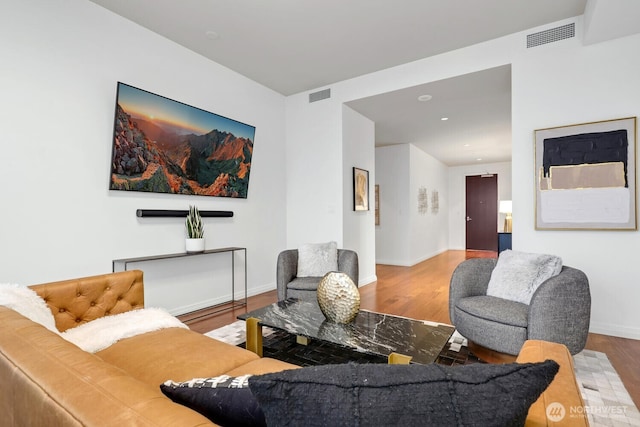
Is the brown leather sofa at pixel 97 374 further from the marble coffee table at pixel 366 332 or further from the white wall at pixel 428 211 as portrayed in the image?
the white wall at pixel 428 211

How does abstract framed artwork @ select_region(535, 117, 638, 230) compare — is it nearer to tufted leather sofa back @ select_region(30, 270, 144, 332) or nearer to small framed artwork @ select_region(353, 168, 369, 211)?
small framed artwork @ select_region(353, 168, 369, 211)

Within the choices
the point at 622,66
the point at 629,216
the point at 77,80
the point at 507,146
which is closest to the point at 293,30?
the point at 77,80

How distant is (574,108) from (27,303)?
433cm

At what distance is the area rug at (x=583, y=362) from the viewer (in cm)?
171

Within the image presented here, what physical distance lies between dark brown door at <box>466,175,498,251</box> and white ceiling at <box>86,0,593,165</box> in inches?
198

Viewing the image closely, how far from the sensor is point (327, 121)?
458 centimetres

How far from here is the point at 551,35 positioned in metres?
3.13

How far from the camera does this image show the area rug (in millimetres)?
1710

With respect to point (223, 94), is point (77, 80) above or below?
below

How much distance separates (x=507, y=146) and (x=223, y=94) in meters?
6.22

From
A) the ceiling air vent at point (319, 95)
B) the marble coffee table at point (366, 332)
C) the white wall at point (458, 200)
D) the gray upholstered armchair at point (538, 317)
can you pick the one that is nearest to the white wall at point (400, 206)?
the white wall at point (458, 200)

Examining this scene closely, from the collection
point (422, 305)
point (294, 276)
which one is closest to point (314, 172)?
point (294, 276)

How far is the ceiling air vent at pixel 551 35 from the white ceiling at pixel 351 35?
0.29ft

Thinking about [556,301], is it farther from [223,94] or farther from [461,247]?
[461,247]
